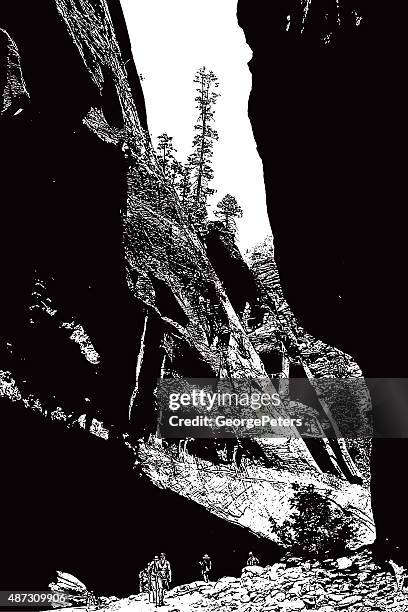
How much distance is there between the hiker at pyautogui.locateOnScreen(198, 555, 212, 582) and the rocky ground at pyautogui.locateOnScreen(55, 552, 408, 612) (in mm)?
115

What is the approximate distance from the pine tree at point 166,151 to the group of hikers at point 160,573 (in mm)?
4911

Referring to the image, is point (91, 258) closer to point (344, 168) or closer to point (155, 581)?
point (344, 168)

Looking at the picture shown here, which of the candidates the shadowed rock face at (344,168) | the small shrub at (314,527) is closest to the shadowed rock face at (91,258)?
the small shrub at (314,527)

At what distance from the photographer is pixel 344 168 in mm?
5453

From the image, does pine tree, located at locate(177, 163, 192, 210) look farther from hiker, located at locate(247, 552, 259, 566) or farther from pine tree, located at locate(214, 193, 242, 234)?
hiker, located at locate(247, 552, 259, 566)

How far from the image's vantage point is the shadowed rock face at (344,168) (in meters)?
4.98

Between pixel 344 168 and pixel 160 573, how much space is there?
16.7 feet

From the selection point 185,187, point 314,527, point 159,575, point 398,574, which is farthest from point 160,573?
point 185,187

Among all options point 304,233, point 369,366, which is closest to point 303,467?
point 369,366

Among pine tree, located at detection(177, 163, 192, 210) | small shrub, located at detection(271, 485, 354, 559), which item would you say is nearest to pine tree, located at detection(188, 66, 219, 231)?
pine tree, located at detection(177, 163, 192, 210)

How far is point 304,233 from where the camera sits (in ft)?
20.6

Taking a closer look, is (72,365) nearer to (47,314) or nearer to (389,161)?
(47,314)

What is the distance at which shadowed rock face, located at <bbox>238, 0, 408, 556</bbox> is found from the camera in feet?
16.4

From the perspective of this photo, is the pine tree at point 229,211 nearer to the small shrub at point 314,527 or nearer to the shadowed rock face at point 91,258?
the shadowed rock face at point 91,258
